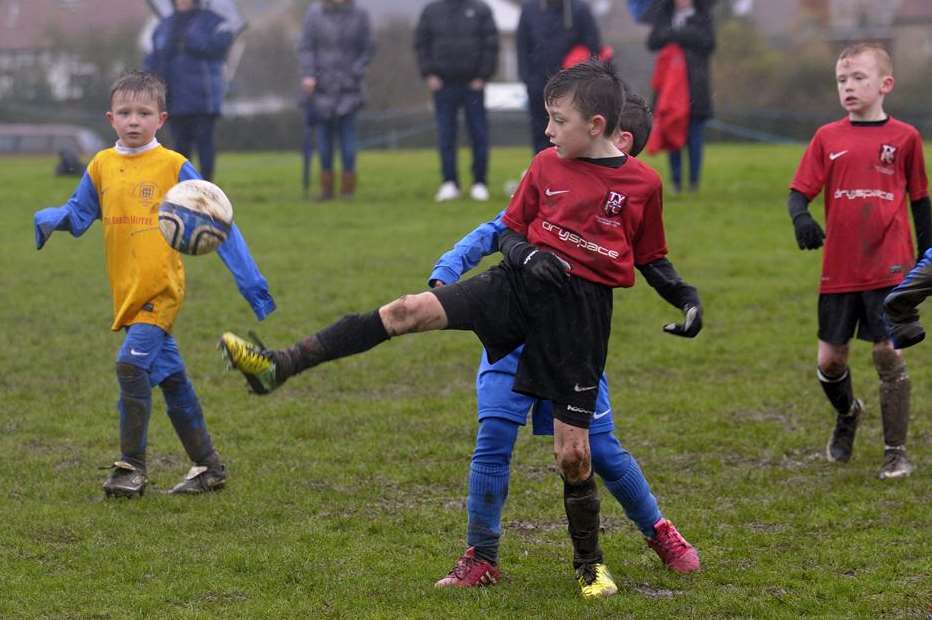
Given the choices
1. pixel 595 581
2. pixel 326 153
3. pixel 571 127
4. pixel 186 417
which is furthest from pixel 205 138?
pixel 595 581

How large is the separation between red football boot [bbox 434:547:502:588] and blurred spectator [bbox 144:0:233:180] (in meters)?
11.2

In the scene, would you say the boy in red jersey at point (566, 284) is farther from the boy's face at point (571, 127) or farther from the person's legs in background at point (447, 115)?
the person's legs in background at point (447, 115)

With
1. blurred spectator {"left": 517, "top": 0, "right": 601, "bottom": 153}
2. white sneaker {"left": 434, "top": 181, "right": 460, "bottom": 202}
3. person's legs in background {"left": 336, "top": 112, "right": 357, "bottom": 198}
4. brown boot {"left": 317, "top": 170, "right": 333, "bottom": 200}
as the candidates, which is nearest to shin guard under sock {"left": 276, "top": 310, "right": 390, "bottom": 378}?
blurred spectator {"left": 517, "top": 0, "right": 601, "bottom": 153}

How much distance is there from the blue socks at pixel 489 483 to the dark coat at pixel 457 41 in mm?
11262

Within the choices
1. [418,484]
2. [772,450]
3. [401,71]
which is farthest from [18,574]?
[401,71]

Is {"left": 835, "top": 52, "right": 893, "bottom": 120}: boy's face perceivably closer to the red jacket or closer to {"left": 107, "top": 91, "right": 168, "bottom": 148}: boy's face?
{"left": 107, "top": 91, "right": 168, "bottom": 148}: boy's face

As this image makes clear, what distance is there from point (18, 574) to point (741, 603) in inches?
103

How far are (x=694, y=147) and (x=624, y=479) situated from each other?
446 inches

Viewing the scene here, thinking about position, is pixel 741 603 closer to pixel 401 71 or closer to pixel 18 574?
pixel 18 574

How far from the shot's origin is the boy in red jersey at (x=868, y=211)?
6.74 m

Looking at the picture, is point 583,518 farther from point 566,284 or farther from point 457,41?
point 457,41

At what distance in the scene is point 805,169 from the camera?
691 cm

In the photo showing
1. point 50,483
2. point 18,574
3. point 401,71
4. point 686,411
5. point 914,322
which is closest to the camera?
point 914,322

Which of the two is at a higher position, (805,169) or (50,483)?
(805,169)
